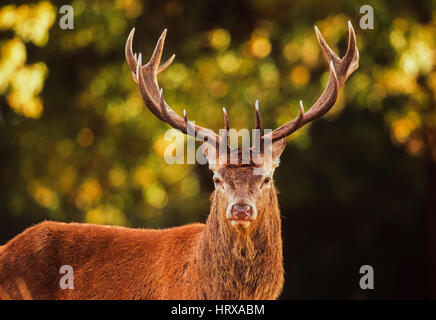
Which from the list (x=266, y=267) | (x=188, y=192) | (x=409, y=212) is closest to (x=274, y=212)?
(x=266, y=267)

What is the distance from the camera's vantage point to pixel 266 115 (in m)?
11.5

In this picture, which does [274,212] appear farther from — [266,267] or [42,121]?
[42,121]

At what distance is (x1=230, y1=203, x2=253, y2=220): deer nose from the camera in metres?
4.51

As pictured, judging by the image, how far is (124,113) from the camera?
39.5 feet

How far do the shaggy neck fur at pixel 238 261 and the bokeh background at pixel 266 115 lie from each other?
6265mm

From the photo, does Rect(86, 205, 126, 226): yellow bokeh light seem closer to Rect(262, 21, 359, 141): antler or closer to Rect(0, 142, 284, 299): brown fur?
Rect(0, 142, 284, 299): brown fur

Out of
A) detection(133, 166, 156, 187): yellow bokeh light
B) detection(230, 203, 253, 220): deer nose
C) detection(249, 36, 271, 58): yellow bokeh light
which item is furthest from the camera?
detection(133, 166, 156, 187): yellow bokeh light

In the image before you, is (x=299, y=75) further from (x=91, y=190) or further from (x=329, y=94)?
(x=329, y=94)

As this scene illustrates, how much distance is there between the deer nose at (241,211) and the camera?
4.51 m

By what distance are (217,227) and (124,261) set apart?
31.1 inches

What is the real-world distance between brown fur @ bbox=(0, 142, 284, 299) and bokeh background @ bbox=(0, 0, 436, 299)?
6.09 m

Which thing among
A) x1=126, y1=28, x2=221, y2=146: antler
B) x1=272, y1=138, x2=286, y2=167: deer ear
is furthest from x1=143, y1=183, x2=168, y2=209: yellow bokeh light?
x1=272, y1=138, x2=286, y2=167: deer ear

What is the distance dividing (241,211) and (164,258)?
0.88 metres

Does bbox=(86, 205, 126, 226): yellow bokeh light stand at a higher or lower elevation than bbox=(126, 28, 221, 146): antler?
lower
